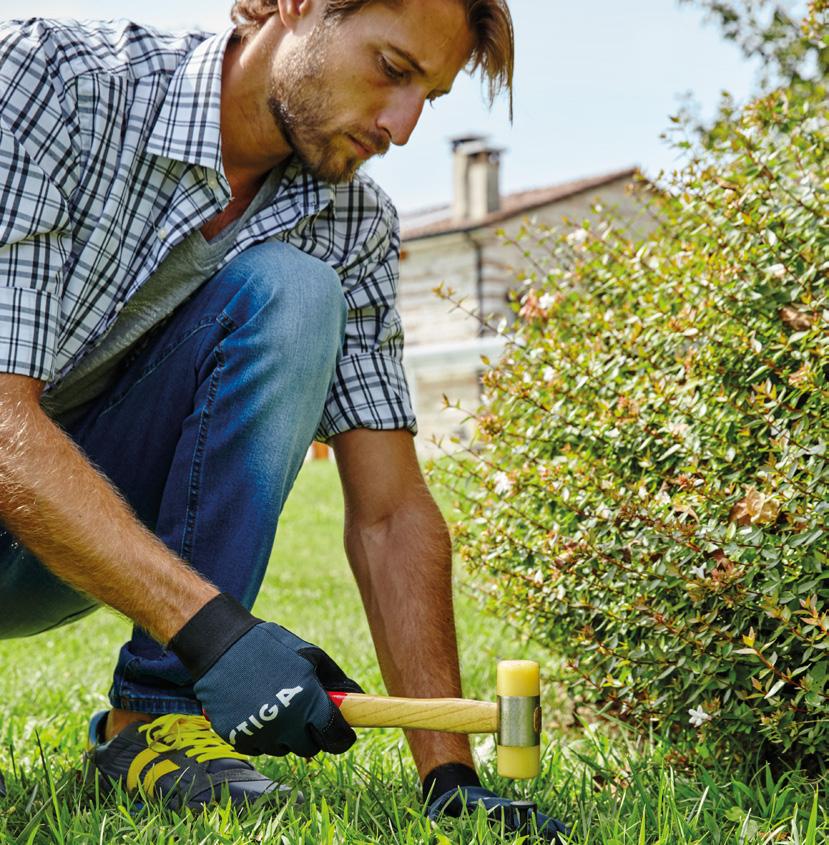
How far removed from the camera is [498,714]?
5.38 feet

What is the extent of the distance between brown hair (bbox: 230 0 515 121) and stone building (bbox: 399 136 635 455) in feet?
37.2

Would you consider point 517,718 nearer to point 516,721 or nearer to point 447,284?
point 516,721

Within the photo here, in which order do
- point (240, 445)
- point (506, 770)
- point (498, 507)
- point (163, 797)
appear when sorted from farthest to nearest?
point (498, 507), point (240, 445), point (163, 797), point (506, 770)

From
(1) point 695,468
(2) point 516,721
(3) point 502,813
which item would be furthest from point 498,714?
(1) point 695,468

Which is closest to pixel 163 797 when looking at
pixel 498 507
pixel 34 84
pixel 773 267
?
pixel 498 507

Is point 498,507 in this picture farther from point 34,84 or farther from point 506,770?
point 34,84

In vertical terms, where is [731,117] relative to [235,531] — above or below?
Answer: above

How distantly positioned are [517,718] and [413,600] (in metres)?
0.44

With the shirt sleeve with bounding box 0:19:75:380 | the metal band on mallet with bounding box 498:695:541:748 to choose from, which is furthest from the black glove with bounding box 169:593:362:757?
the shirt sleeve with bounding box 0:19:75:380

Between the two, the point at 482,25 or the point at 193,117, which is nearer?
the point at 193,117

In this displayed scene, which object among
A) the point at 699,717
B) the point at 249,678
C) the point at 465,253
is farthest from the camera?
the point at 465,253

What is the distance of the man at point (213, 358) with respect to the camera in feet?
5.29

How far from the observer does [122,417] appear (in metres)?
2.14

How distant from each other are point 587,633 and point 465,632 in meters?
1.44
